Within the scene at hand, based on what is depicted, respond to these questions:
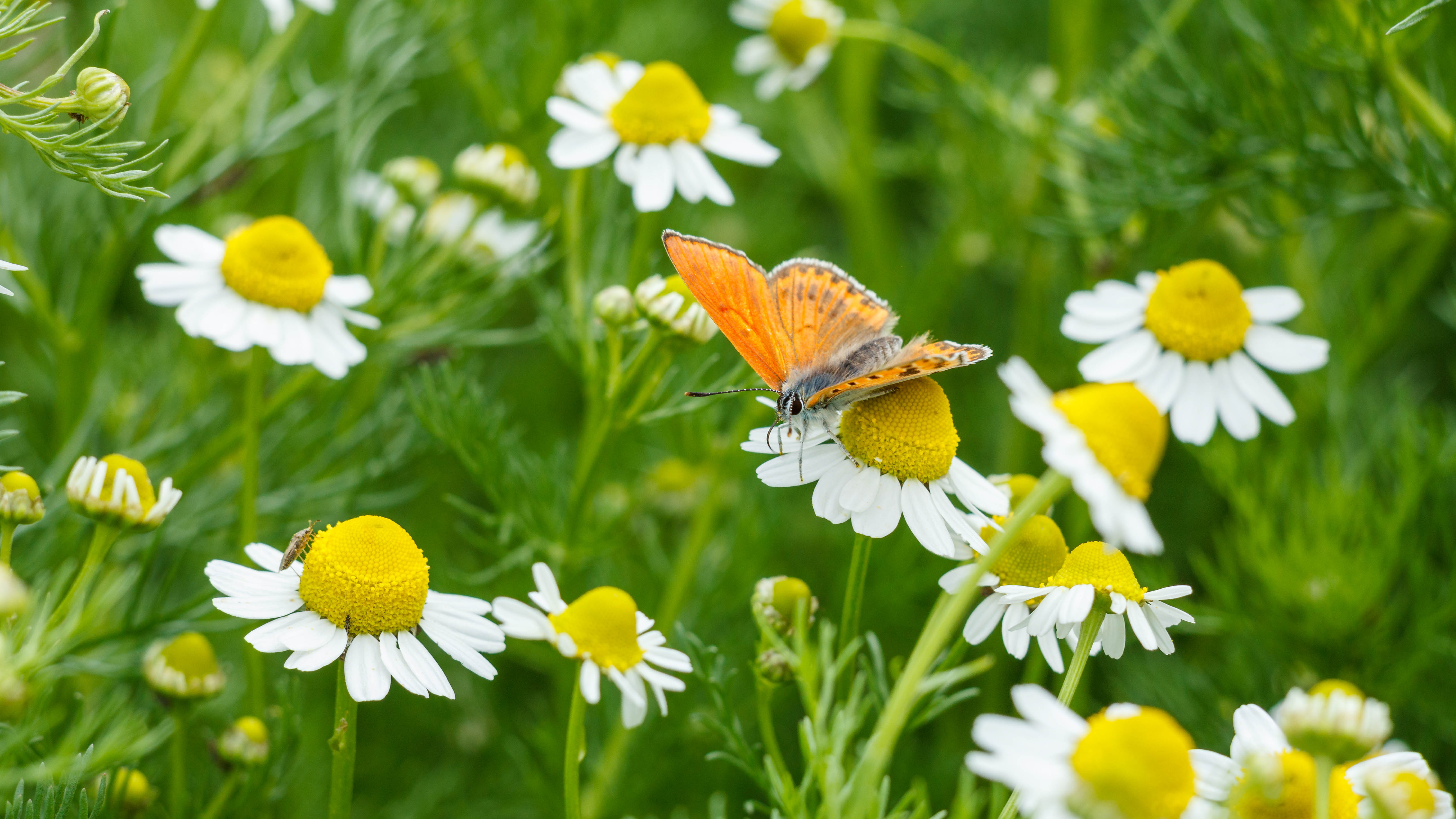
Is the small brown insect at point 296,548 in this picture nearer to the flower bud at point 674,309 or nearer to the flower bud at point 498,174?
the flower bud at point 674,309

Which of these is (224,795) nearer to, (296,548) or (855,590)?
(296,548)

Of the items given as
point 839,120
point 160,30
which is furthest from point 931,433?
point 160,30

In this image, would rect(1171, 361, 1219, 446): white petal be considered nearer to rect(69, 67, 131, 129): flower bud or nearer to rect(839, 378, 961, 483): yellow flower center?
rect(839, 378, 961, 483): yellow flower center

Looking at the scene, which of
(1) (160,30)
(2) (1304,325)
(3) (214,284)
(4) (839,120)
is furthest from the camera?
(4) (839,120)

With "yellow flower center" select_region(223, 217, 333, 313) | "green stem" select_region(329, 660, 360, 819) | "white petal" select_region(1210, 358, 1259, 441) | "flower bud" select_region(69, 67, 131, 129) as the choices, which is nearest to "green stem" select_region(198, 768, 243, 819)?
"green stem" select_region(329, 660, 360, 819)

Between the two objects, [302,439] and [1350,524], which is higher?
[1350,524]

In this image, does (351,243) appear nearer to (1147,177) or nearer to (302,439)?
(302,439)

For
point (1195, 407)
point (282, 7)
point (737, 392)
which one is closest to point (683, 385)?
point (737, 392)
